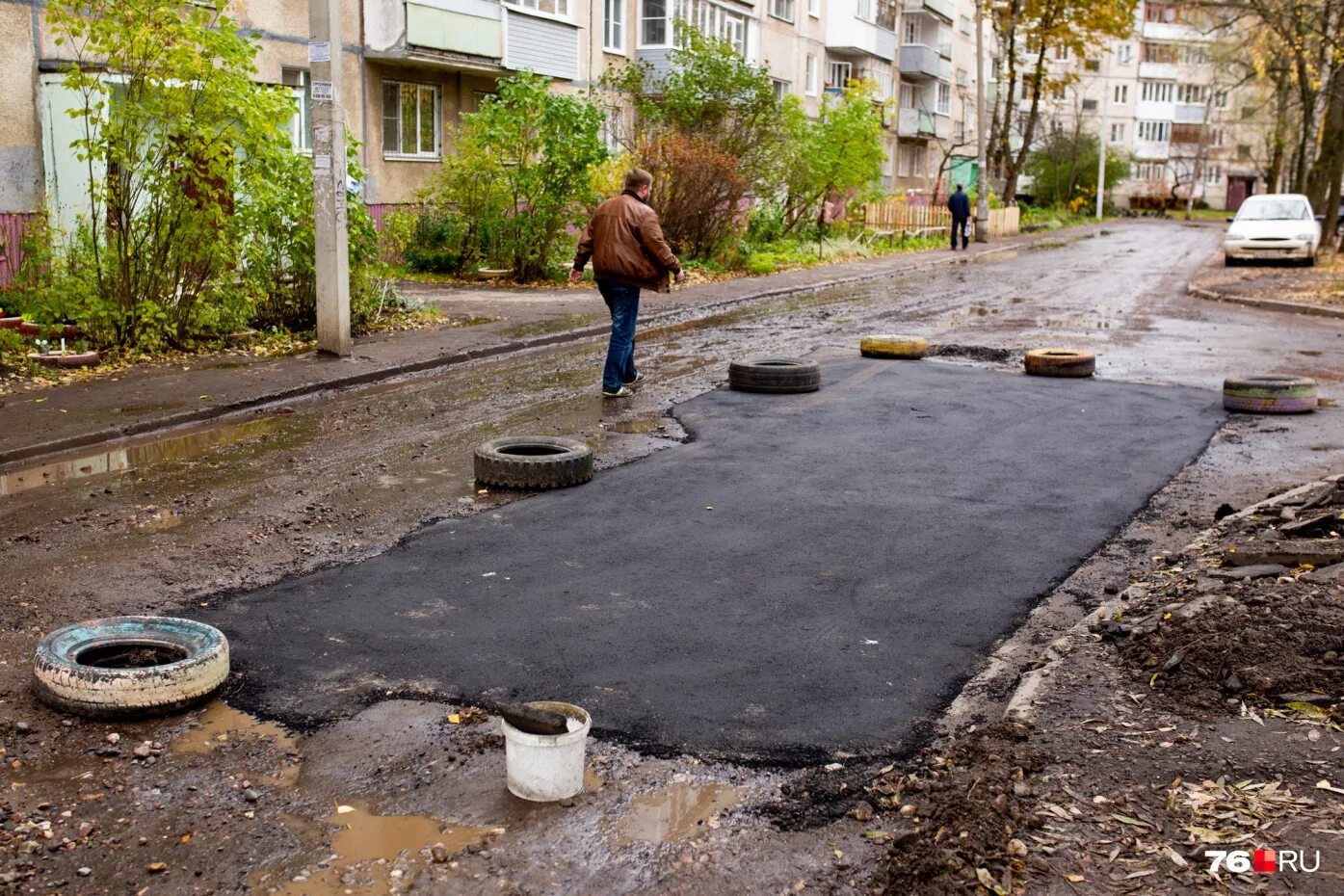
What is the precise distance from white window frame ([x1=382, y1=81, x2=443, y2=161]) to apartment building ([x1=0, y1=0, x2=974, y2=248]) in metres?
0.03

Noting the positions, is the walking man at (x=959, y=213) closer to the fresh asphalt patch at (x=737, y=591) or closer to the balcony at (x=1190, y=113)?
the fresh asphalt patch at (x=737, y=591)

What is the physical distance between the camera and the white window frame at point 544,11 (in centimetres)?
2859

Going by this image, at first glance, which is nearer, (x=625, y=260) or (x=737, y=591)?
(x=737, y=591)

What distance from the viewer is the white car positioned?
31047 mm

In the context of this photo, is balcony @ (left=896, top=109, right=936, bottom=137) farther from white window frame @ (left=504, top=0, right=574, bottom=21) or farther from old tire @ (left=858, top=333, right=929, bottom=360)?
old tire @ (left=858, top=333, right=929, bottom=360)

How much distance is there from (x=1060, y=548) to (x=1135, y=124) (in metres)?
101

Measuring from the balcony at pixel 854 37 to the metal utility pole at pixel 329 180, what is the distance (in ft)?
130

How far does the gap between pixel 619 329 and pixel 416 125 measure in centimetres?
1685

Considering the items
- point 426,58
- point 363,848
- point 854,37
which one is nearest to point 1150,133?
point 854,37

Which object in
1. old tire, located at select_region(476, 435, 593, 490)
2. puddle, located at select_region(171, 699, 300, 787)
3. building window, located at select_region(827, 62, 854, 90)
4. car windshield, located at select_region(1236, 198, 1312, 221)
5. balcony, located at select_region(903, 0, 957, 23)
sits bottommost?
puddle, located at select_region(171, 699, 300, 787)

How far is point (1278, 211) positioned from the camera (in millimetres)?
32906

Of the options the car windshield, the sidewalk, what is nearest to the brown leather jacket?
the sidewalk

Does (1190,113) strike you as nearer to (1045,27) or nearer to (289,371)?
(1045,27)

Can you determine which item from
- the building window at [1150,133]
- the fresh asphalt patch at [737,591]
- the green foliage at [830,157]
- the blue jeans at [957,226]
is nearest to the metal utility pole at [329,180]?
the fresh asphalt patch at [737,591]
